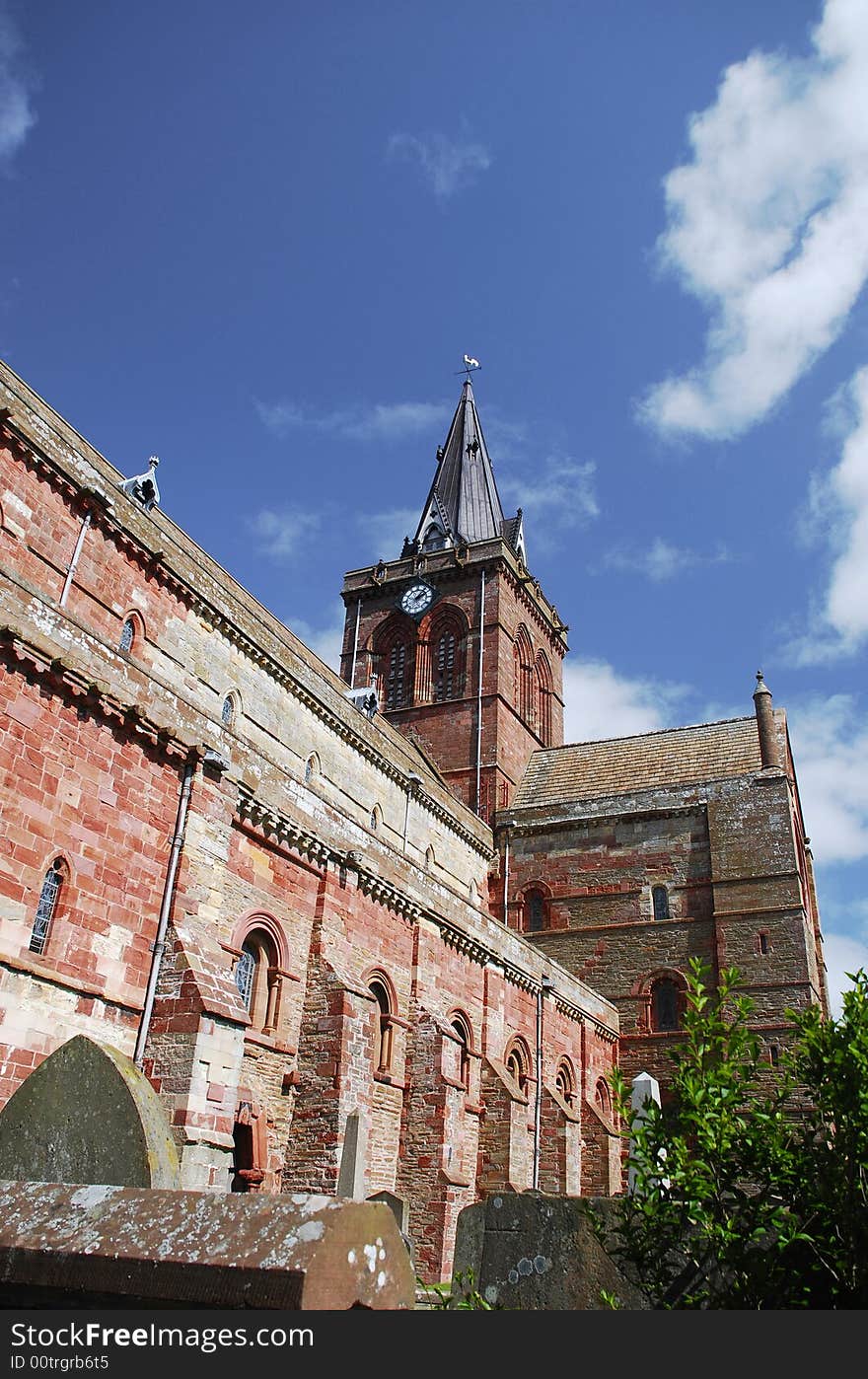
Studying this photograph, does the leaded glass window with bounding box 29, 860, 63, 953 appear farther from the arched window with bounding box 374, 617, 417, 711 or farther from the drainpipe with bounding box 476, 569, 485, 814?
the arched window with bounding box 374, 617, 417, 711

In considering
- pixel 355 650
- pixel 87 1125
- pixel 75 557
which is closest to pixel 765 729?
pixel 355 650

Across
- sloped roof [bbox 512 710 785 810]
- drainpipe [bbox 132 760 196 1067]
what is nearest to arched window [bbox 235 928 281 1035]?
drainpipe [bbox 132 760 196 1067]

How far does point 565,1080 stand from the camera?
28.9 m

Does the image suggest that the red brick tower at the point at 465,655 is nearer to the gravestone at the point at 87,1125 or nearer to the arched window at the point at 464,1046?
the arched window at the point at 464,1046

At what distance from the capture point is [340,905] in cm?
1877

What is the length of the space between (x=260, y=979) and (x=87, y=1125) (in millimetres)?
12231

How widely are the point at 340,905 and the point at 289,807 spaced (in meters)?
2.38

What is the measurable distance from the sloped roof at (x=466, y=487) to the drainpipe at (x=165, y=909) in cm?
3655

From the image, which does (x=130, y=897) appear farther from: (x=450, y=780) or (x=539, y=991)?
(x=450, y=780)

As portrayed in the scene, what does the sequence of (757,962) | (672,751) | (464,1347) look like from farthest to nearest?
(672,751) → (757,962) → (464,1347)

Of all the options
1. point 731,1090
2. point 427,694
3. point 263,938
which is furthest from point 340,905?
point 427,694

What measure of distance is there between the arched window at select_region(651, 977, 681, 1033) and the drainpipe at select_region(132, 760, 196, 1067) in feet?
74.7

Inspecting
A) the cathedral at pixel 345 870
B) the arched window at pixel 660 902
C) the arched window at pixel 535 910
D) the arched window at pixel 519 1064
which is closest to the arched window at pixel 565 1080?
the cathedral at pixel 345 870

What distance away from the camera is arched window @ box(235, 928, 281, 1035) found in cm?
1653
